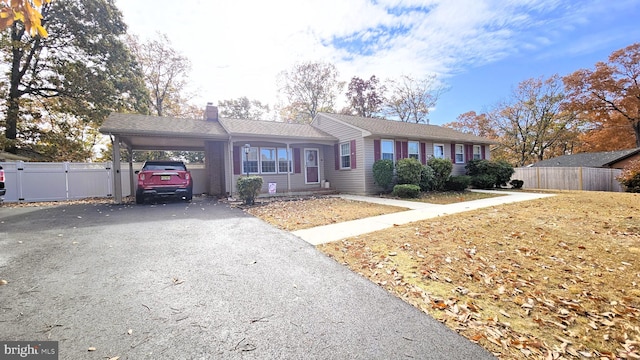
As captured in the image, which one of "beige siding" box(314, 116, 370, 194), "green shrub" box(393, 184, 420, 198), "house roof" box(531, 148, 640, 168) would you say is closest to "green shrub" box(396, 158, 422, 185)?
"green shrub" box(393, 184, 420, 198)

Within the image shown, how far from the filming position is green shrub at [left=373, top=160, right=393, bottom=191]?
1241cm

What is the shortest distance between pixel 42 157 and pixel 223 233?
1860 cm

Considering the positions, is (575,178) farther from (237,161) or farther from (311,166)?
(237,161)

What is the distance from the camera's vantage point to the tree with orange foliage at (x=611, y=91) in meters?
21.0

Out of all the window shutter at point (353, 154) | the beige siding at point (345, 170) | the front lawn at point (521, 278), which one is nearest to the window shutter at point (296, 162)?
the beige siding at point (345, 170)

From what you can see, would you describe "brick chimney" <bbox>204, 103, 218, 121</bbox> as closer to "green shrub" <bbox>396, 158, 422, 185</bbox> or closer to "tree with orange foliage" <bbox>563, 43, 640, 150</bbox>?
"green shrub" <bbox>396, 158, 422, 185</bbox>

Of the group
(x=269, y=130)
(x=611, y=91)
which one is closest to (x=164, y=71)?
(x=269, y=130)

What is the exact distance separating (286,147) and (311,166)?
193 cm

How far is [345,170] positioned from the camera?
1403cm

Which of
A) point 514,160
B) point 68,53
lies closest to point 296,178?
point 68,53

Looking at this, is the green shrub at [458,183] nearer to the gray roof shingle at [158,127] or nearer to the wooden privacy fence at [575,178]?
the wooden privacy fence at [575,178]

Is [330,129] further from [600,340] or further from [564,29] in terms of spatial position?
[600,340]

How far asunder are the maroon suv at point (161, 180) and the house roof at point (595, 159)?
31463 millimetres

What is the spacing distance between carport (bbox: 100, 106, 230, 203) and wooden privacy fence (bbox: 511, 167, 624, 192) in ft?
71.3
